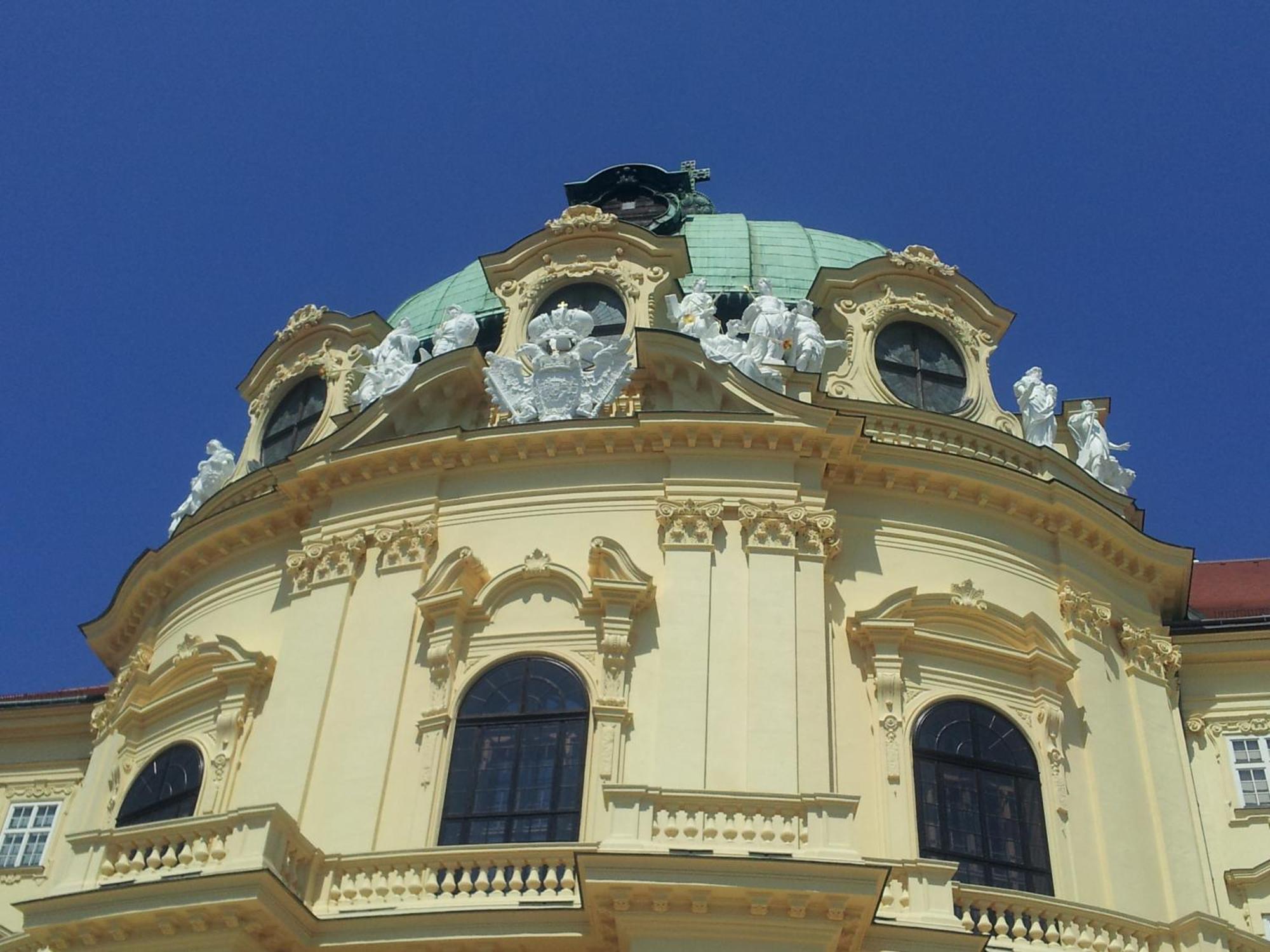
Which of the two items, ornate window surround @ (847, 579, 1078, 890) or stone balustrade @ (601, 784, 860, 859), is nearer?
stone balustrade @ (601, 784, 860, 859)

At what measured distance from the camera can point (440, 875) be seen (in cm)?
1520

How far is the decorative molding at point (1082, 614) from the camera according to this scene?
18.9m

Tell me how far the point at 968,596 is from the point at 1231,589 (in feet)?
Answer: 35.3

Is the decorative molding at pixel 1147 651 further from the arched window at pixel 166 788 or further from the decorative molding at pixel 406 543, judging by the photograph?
the arched window at pixel 166 788

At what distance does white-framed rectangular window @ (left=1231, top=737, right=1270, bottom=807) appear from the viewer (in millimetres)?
19734

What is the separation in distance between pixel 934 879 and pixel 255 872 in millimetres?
6761

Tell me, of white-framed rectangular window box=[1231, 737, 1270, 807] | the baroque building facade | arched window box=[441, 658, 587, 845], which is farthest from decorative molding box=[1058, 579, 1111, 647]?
arched window box=[441, 658, 587, 845]

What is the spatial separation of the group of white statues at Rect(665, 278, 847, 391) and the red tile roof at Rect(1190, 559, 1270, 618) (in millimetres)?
8789

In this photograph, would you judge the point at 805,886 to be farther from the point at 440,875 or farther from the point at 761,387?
the point at 761,387

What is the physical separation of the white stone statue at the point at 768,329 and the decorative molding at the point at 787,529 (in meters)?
2.43

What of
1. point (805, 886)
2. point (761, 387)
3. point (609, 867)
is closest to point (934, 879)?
point (805, 886)

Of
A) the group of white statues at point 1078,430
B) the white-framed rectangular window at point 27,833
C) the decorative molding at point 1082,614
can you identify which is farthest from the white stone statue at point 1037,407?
the white-framed rectangular window at point 27,833

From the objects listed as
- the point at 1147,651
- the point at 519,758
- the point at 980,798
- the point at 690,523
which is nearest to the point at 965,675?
the point at 980,798

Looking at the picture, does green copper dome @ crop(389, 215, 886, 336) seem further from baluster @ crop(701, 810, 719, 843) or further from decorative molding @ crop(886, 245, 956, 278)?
baluster @ crop(701, 810, 719, 843)
